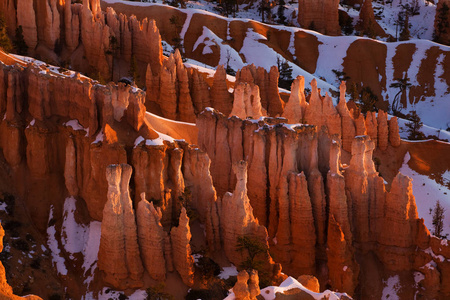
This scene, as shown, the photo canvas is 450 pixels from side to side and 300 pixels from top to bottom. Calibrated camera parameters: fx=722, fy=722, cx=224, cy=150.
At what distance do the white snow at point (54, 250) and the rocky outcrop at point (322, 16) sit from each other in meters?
88.6

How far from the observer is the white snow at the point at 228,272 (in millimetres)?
40188

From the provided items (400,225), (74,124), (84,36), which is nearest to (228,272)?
(400,225)

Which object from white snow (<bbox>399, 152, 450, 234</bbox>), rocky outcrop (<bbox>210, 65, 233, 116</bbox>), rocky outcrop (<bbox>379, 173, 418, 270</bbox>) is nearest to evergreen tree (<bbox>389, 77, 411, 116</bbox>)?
white snow (<bbox>399, 152, 450, 234</bbox>)

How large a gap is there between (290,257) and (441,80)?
68.8 metres

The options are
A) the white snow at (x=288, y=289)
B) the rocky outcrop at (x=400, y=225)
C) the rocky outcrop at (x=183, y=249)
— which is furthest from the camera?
the rocky outcrop at (x=400, y=225)

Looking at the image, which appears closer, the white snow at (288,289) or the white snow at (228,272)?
the white snow at (288,289)

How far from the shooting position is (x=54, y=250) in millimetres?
44562

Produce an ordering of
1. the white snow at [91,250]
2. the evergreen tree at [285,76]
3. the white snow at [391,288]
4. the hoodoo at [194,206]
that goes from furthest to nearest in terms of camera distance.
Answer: the evergreen tree at [285,76], the white snow at [391,288], the white snow at [91,250], the hoodoo at [194,206]

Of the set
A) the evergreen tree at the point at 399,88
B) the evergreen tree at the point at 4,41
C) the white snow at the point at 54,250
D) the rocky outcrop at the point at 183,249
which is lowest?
the evergreen tree at the point at 399,88

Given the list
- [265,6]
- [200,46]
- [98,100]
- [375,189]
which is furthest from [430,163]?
[265,6]

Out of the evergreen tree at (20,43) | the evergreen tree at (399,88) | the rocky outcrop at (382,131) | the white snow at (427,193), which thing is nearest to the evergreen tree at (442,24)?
the evergreen tree at (399,88)

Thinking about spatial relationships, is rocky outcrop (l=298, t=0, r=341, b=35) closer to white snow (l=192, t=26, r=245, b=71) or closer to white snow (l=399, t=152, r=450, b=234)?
→ white snow (l=192, t=26, r=245, b=71)

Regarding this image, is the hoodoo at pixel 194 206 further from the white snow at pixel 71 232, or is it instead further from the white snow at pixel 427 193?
the white snow at pixel 427 193

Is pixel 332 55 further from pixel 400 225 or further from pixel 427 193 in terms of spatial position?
pixel 400 225
